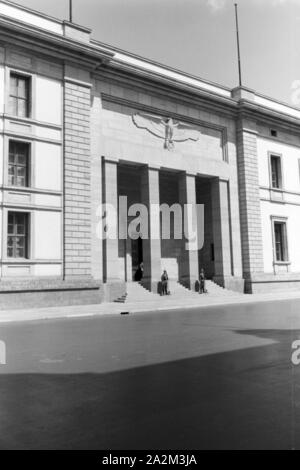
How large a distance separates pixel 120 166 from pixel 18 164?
27.5 ft

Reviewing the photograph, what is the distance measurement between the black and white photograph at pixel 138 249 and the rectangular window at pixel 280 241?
0.19 metres

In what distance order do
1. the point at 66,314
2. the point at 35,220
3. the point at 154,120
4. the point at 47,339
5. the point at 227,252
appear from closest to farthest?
1. the point at 47,339
2. the point at 66,314
3. the point at 35,220
4. the point at 154,120
5. the point at 227,252

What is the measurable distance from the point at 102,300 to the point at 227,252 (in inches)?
412

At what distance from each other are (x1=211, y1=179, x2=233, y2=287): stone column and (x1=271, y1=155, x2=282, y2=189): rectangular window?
5.05 meters

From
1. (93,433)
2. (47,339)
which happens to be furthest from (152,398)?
(47,339)

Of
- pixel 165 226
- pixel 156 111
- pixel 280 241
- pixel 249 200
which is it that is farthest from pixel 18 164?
pixel 280 241

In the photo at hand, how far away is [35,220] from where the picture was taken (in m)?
21.4

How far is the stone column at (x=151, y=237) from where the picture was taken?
2606 centimetres

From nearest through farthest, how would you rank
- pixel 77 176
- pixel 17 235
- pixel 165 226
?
pixel 17 235
pixel 77 176
pixel 165 226

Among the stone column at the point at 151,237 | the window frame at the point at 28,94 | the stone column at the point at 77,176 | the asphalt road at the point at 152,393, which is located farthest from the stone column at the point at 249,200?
the asphalt road at the point at 152,393

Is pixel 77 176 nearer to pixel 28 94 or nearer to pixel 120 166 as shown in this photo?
pixel 28 94

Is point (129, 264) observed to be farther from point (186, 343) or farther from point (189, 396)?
point (189, 396)

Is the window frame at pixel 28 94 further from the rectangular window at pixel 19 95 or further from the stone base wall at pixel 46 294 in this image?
the stone base wall at pixel 46 294

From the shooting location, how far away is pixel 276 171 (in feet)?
111
